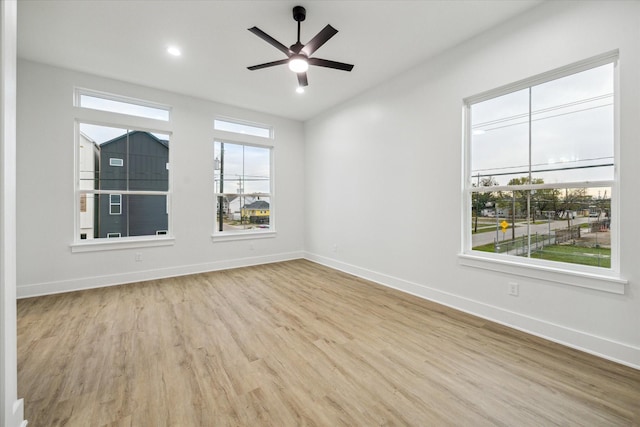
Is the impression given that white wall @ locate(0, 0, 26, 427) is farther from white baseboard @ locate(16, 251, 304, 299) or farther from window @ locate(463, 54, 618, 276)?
window @ locate(463, 54, 618, 276)

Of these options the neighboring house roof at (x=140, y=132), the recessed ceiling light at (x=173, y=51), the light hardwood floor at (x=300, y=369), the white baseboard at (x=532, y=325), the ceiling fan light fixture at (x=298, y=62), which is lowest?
the light hardwood floor at (x=300, y=369)

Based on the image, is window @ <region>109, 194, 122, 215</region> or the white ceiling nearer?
the white ceiling

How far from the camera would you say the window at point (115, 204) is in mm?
4121

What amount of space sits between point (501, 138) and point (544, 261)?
1349 millimetres

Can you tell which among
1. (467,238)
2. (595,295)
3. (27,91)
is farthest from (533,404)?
(27,91)

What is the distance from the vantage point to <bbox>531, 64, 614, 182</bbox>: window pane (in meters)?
2.23

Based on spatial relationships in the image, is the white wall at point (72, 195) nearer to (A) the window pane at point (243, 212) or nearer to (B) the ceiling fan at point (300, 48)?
(A) the window pane at point (243, 212)

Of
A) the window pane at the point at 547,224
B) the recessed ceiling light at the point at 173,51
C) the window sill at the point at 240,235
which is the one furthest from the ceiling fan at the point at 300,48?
the window sill at the point at 240,235

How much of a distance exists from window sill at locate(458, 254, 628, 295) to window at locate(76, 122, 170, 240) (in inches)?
185

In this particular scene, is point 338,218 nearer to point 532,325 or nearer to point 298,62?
point 298,62

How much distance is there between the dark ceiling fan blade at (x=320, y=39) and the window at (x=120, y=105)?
10.2ft

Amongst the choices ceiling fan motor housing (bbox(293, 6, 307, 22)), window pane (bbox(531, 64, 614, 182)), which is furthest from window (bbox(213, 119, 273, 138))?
window pane (bbox(531, 64, 614, 182))

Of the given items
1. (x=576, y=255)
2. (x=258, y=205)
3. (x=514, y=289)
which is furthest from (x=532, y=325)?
(x=258, y=205)

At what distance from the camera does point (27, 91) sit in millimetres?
3453
